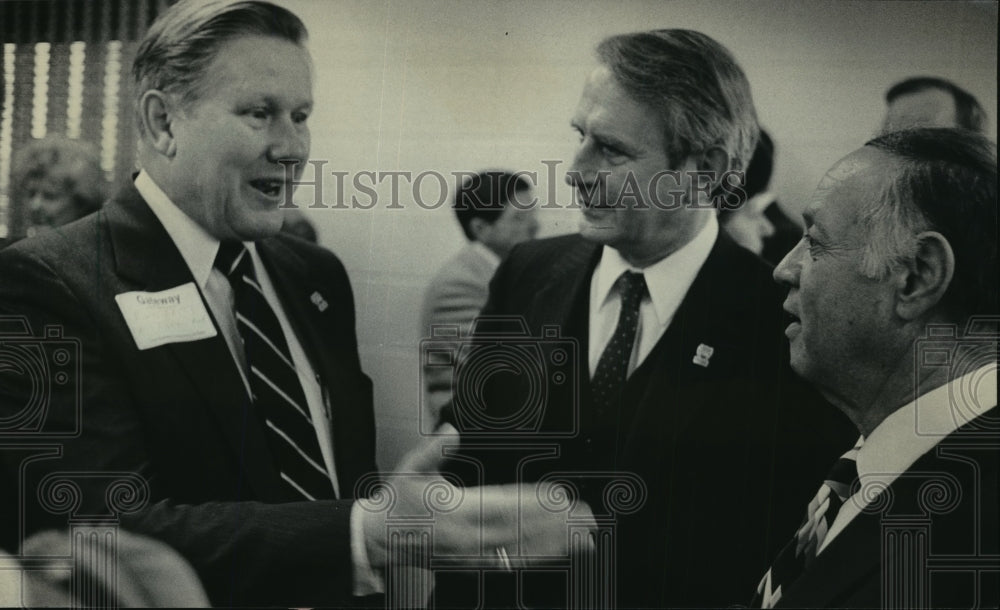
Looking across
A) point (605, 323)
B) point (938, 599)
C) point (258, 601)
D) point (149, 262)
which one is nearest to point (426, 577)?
point (258, 601)

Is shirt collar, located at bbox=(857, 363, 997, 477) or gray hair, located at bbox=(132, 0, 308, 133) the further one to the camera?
gray hair, located at bbox=(132, 0, 308, 133)

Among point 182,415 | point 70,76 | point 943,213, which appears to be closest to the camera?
point 943,213

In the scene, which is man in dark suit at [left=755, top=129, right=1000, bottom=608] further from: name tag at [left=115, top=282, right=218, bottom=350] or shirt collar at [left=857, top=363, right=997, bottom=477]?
name tag at [left=115, top=282, right=218, bottom=350]

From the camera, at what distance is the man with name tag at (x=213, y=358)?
269 centimetres

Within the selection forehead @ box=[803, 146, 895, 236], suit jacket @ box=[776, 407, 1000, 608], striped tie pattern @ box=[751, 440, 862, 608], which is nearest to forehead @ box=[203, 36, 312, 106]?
forehead @ box=[803, 146, 895, 236]

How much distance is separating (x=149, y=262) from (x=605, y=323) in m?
1.16

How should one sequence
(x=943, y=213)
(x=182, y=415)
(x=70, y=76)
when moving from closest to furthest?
1. (x=943, y=213)
2. (x=182, y=415)
3. (x=70, y=76)

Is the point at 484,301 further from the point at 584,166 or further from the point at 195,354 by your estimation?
the point at 195,354

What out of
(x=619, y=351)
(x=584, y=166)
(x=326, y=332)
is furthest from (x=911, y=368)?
(x=326, y=332)

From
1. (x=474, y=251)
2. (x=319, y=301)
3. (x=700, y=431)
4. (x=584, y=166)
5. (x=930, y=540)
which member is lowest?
(x=930, y=540)

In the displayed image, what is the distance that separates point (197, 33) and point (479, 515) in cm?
140

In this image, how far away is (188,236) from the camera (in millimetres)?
2734

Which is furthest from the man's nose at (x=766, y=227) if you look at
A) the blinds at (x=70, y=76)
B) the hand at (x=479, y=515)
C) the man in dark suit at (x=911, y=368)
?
the blinds at (x=70, y=76)

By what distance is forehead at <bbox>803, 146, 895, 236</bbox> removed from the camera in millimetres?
2631
